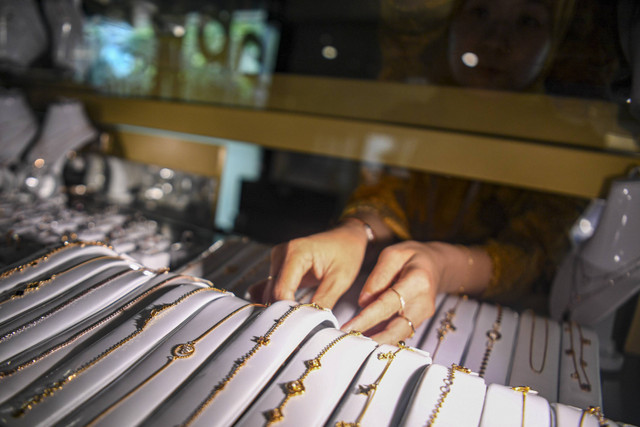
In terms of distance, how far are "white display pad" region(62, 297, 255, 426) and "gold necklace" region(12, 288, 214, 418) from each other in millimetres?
27

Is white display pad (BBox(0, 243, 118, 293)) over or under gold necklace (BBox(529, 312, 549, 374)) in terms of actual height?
over

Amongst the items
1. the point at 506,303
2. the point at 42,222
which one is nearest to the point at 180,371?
the point at 506,303

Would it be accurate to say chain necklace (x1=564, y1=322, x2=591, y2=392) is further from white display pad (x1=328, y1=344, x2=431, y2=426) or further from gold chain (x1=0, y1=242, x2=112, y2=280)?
gold chain (x1=0, y1=242, x2=112, y2=280)

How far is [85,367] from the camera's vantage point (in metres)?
0.33

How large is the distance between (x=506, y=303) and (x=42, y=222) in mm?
853

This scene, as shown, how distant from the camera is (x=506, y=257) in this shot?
606 mm

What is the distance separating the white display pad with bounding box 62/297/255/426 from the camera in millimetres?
294

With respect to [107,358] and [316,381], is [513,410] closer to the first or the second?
[316,381]

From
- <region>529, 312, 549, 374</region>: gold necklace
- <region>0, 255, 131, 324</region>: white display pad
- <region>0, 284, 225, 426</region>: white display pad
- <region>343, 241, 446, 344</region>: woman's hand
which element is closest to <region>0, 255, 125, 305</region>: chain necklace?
<region>0, 255, 131, 324</region>: white display pad

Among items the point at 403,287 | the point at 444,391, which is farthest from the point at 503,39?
the point at 444,391

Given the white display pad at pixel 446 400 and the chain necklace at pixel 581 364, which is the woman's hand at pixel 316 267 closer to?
the white display pad at pixel 446 400

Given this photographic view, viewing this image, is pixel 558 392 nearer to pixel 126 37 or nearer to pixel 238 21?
pixel 238 21

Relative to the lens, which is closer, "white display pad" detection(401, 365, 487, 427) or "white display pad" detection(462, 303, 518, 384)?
"white display pad" detection(401, 365, 487, 427)

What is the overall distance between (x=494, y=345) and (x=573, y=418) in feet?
0.61
